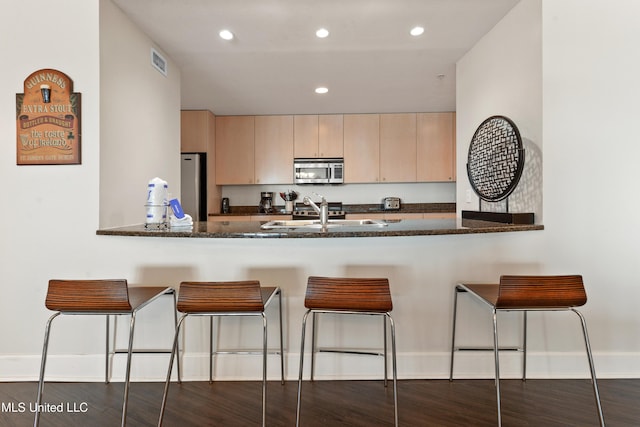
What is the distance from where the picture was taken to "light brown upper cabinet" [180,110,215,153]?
4.84 meters

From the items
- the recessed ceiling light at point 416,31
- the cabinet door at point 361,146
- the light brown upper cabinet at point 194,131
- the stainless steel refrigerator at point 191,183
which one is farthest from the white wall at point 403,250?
the cabinet door at point 361,146

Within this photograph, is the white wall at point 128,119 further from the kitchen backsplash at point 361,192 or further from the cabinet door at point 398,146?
the cabinet door at point 398,146

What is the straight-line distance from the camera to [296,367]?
2160mm

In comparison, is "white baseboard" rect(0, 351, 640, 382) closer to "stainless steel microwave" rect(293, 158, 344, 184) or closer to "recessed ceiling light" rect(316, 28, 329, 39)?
"recessed ceiling light" rect(316, 28, 329, 39)

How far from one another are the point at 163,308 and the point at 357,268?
1.19 m

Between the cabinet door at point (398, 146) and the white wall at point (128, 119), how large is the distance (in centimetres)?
301

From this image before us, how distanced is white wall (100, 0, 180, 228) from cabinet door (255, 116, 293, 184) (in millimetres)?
2132

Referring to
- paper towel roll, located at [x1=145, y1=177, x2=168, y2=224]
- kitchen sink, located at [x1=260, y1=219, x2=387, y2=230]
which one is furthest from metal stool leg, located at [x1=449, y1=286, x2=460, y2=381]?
paper towel roll, located at [x1=145, y1=177, x2=168, y2=224]

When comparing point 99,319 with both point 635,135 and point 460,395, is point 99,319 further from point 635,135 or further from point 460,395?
point 635,135

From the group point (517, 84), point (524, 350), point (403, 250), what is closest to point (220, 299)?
point (403, 250)

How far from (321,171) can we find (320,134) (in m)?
0.53

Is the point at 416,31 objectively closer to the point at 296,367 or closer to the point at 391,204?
the point at 296,367

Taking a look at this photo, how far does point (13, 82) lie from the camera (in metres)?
2.18

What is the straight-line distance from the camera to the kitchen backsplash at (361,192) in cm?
562
